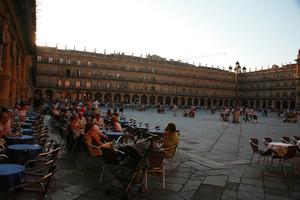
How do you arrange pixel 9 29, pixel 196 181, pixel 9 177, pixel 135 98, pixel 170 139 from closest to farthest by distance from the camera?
pixel 9 177 → pixel 196 181 → pixel 170 139 → pixel 9 29 → pixel 135 98

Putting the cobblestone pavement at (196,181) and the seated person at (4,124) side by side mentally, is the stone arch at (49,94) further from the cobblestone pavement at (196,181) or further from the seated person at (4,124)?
the seated person at (4,124)

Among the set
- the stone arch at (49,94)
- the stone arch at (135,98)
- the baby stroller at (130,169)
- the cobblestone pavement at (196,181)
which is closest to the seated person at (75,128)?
the cobblestone pavement at (196,181)

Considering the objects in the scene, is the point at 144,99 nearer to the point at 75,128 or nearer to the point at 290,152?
the point at 75,128

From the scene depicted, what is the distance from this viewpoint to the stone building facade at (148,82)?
6126 centimetres

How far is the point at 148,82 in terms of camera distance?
2783 inches

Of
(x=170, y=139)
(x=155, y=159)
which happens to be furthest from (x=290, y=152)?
(x=155, y=159)

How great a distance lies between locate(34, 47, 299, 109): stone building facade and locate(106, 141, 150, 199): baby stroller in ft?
163

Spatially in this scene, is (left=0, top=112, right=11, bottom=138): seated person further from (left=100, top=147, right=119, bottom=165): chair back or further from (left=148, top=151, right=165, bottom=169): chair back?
(left=148, top=151, right=165, bottom=169): chair back

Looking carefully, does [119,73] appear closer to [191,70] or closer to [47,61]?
[47,61]

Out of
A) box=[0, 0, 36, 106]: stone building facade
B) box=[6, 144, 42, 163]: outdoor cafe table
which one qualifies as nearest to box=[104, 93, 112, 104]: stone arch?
box=[0, 0, 36, 106]: stone building facade

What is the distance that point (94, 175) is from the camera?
594cm

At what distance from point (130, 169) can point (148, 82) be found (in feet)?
217

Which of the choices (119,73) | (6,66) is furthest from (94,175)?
(119,73)

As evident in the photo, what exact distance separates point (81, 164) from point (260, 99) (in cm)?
8130
